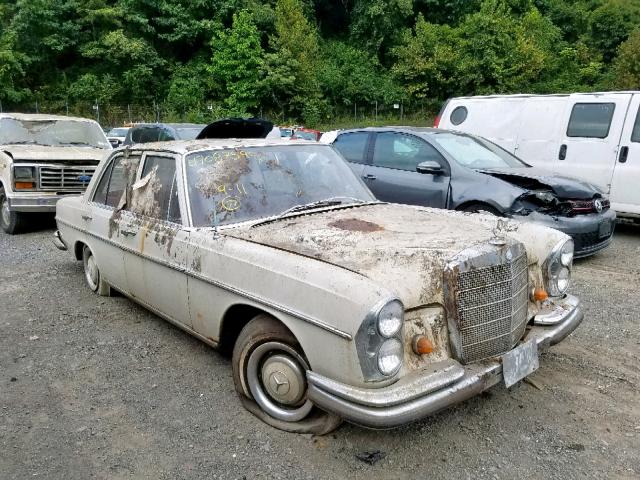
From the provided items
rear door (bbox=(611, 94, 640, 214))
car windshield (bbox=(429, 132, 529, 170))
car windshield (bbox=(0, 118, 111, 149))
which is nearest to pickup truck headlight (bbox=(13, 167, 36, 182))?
car windshield (bbox=(0, 118, 111, 149))

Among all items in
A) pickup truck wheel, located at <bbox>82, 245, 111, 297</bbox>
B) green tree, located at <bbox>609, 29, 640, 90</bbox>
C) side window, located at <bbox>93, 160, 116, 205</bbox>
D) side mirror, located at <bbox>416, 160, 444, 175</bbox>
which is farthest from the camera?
green tree, located at <bbox>609, 29, 640, 90</bbox>

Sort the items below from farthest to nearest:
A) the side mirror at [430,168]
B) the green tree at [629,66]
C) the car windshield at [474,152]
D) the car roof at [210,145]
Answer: the green tree at [629,66] → the car windshield at [474,152] → the side mirror at [430,168] → the car roof at [210,145]

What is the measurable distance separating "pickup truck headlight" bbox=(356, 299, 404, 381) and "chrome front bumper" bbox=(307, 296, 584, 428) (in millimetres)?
88

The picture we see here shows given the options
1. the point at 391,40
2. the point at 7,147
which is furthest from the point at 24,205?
the point at 391,40

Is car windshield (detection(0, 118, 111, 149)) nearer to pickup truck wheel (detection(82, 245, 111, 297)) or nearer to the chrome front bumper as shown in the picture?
pickup truck wheel (detection(82, 245, 111, 297))

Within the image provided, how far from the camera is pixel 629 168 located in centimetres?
761

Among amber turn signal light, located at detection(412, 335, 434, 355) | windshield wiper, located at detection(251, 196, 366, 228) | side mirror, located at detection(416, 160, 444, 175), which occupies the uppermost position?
side mirror, located at detection(416, 160, 444, 175)

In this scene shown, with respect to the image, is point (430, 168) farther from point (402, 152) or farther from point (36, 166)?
point (36, 166)

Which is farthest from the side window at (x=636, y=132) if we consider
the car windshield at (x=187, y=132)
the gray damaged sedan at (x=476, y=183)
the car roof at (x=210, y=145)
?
the car windshield at (x=187, y=132)

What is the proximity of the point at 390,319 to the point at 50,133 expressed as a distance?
8.32 meters

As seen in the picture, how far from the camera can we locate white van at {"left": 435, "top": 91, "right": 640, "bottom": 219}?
7.65 m

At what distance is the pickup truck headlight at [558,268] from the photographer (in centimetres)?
346

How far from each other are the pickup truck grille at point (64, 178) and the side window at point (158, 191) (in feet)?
14.4

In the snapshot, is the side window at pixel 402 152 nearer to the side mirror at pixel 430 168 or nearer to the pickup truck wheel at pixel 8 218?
the side mirror at pixel 430 168
